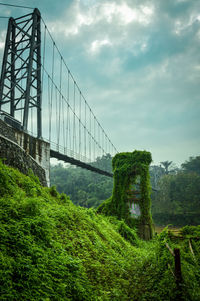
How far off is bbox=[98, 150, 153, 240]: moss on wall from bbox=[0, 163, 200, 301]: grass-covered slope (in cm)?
788

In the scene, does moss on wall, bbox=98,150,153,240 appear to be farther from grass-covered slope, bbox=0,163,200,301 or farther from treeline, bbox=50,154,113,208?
treeline, bbox=50,154,113,208

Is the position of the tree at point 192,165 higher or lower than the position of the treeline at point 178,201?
higher

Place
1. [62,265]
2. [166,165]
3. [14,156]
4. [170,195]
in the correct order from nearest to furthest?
[62,265], [14,156], [170,195], [166,165]

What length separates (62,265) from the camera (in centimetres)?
289

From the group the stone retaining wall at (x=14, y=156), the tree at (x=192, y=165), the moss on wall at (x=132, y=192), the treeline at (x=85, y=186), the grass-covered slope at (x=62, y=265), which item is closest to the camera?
the grass-covered slope at (x=62, y=265)

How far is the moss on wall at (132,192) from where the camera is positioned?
1248 cm

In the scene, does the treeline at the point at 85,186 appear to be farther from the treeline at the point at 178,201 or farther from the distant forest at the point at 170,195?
the treeline at the point at 178,201

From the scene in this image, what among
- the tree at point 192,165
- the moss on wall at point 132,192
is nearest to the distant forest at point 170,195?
the tree at point 192,165

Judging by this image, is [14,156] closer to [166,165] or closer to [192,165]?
[192,165]

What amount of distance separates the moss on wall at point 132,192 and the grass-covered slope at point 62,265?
788cm

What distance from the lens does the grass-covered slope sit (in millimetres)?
2225

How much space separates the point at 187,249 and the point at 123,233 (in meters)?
4.94

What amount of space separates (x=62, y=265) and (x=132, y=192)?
10.9 m

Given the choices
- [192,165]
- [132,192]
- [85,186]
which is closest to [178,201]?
[192,165]
